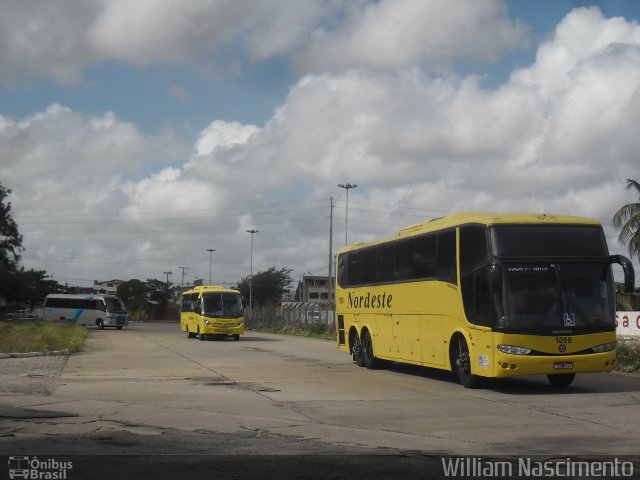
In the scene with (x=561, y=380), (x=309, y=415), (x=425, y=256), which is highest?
(x=425, y=256)

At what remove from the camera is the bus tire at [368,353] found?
875 inches

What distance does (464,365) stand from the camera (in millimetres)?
16844

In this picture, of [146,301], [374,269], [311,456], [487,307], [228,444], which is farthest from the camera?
[146,301]

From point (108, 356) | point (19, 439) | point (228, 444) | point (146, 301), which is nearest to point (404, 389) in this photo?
point (228, 444)

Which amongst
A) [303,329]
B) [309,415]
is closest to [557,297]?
[309,415]

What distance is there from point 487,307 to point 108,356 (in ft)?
50.5

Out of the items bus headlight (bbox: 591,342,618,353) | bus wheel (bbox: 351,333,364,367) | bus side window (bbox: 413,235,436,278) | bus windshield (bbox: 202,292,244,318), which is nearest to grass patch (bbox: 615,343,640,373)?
bus wheel (bbox: 351,333,364,367)

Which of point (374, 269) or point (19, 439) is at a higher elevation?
point (374, 269)

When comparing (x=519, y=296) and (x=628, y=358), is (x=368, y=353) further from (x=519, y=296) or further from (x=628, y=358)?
(x=519, y=296)

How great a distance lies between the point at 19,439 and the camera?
32.6 feet

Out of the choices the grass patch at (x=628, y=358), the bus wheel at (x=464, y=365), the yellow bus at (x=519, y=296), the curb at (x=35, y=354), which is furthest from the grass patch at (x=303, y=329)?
the bus wheel at (x=464, y=365)

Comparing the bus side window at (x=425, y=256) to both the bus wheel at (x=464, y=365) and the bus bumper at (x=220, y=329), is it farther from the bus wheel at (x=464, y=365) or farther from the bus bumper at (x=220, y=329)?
the bus bumper at (x=220, y=329)

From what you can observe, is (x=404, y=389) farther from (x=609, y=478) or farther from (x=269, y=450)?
(x=609, y=478)

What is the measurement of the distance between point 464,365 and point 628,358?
7958 millimetres
